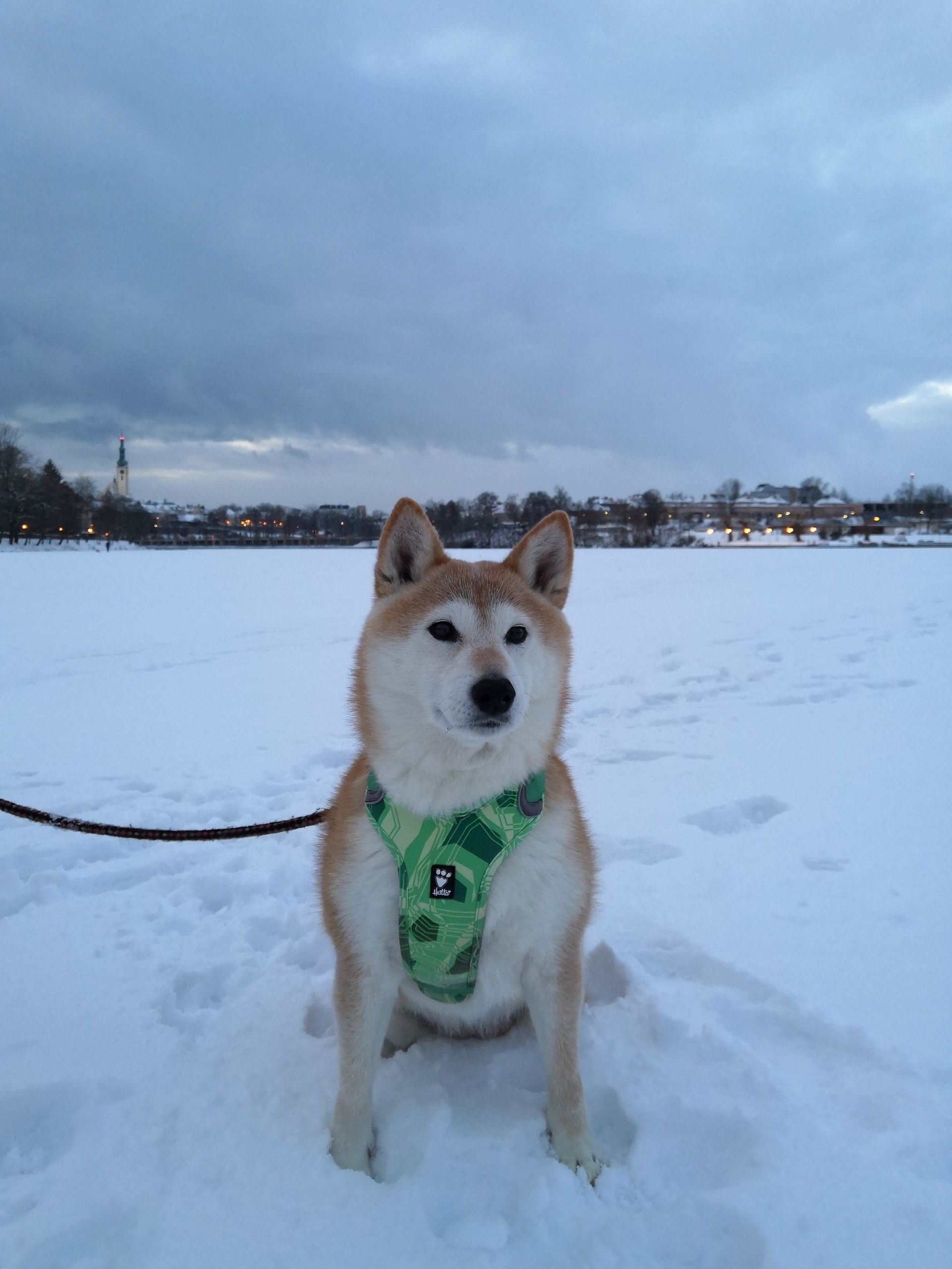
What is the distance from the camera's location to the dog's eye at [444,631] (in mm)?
2244

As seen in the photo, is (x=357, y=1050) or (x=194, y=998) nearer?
(x=357, y=1050)

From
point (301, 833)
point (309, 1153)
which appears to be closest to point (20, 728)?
point (301, 833)

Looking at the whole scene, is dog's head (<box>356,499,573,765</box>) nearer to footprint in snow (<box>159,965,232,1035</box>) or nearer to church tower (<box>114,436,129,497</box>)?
footprint in snow (<box>159,965,232,1035</box>)

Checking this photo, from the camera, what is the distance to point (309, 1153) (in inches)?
76.1

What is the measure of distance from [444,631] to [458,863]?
0.78 metres

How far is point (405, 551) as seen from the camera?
8.47 feet

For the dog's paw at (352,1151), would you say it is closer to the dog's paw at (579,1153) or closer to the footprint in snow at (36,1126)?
the dog's paw at (579,1153)

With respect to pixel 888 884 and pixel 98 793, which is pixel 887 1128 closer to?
pixel 888 884

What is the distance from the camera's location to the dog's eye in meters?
2.24

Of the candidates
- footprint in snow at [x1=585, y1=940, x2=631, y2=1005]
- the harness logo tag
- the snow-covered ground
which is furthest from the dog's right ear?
footprint in snow at [x1=585, y1=940, x2=631, y2=1005]

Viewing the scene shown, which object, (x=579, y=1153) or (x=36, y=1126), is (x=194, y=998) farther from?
(x=579, y=1153)

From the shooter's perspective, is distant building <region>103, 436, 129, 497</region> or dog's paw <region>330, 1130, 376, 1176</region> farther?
distant building <region>103, 436, 129, 497</region>

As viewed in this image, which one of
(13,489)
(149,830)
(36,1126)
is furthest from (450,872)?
(13,489)

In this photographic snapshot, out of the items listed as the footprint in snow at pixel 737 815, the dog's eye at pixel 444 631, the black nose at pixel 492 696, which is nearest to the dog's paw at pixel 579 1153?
the black nose at pixel 492 696
